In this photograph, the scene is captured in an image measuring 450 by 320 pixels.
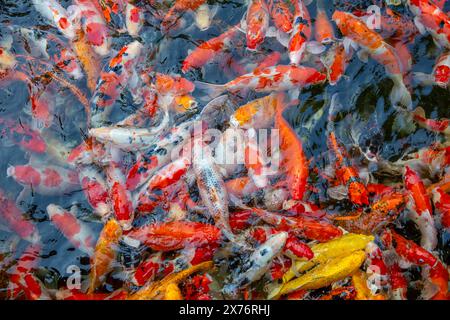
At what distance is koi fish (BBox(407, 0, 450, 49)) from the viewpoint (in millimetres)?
4836

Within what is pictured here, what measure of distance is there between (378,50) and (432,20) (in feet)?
2.34

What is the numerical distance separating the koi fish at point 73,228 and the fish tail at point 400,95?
11.0 feet

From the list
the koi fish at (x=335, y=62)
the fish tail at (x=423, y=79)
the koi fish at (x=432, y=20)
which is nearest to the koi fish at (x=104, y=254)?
the koi fish at (x=335, y=62)

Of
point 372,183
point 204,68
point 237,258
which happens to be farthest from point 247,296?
point 204,68

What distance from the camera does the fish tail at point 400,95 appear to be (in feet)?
15.5

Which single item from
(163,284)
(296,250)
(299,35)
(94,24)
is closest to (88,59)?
(94,24)

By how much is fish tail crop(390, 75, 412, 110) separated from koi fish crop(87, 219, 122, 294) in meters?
3.08

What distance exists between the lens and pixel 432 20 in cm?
488

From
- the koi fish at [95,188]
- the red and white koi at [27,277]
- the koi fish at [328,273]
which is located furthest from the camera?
the koi fish at [95,188]

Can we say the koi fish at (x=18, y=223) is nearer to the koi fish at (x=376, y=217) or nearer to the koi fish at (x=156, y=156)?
the koi fish at (x=156, y=156)

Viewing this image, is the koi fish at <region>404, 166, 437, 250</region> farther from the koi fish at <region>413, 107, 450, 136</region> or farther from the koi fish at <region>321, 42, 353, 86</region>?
the koi fish at <region>321, 42, 353, 86</region>

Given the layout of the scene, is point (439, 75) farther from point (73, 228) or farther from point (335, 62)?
point (73, 228)

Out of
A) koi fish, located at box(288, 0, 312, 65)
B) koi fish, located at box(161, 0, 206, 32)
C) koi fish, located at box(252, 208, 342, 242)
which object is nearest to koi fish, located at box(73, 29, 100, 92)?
koi fish, located at box(161, 0, 206, 32)

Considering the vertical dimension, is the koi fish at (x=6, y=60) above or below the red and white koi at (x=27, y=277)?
above
